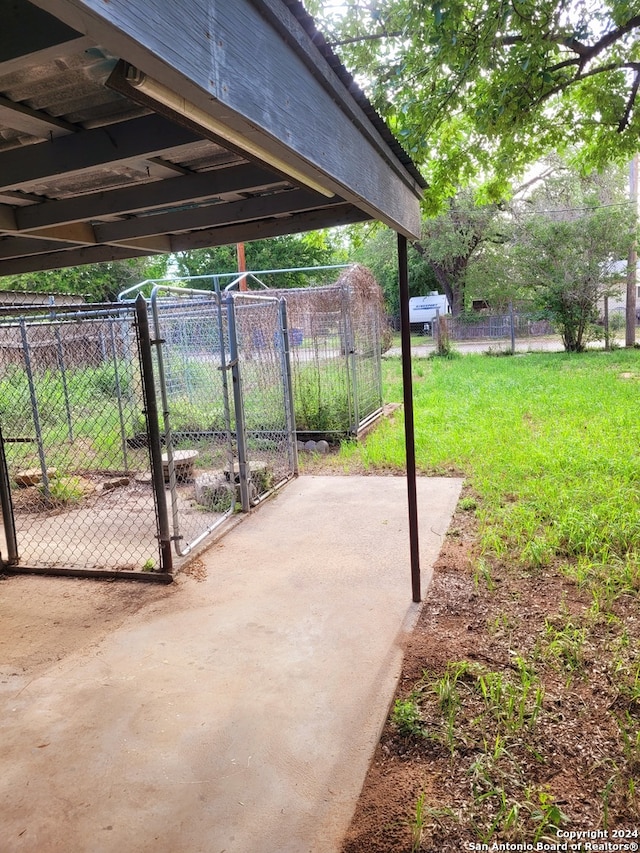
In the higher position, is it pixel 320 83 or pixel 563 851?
pixel 320 83

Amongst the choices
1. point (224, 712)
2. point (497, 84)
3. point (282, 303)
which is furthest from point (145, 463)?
point (497, 84)

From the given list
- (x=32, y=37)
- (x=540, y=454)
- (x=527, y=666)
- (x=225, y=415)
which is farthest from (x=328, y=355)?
(x=32, y=37)

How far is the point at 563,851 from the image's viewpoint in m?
1.84

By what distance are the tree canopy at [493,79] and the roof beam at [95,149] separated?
3.74 m

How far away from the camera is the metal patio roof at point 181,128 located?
3.29ft

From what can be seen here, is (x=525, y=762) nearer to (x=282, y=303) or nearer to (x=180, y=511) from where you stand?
(x=180, y=511)

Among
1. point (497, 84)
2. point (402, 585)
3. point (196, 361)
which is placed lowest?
point (402, 585)

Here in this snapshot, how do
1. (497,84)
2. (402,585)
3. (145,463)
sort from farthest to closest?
(145,463) < (497,84) < (402,585)

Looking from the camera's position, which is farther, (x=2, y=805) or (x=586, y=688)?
(x=586, y=688)

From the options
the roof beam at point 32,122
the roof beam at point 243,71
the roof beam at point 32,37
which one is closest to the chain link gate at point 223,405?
the roof beam at point 32,122

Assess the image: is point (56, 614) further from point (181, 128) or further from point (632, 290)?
point (632, 290)

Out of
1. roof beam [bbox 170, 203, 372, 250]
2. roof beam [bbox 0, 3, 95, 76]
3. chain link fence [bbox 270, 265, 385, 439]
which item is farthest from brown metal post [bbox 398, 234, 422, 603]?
chain link fence [bbox 270, 265, 385, 439]

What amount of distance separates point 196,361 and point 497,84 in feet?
15.6

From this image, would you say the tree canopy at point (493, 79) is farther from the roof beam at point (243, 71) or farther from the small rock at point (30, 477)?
the small rock at point (30, 477)
